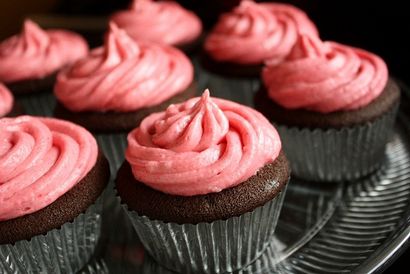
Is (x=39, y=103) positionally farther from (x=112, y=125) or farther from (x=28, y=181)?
(x=28, y=181)

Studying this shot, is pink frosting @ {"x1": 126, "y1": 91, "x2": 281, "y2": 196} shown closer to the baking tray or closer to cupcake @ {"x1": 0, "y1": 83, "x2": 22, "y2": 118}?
the baking tray

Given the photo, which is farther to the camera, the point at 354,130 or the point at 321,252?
the point at 354,130

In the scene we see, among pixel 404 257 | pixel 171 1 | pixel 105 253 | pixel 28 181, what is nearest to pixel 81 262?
pixel 105 253

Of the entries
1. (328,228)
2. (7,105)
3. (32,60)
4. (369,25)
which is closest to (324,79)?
(328,228)

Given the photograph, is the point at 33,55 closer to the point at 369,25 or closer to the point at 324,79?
the point at 324,79

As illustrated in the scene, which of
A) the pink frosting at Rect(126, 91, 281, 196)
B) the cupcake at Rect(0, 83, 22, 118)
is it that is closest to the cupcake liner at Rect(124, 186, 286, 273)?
the pink frosting at Rect(126, 91, 281, 196)
